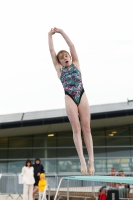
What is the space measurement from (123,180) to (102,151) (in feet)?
55.7

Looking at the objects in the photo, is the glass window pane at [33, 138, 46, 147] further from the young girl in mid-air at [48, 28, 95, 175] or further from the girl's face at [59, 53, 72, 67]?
the girl's face at [59, 53, 72, 67]

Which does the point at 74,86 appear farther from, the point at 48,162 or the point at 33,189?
the point at 48,162

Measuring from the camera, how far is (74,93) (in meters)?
6.38

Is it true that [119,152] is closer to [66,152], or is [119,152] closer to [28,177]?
[66,152]

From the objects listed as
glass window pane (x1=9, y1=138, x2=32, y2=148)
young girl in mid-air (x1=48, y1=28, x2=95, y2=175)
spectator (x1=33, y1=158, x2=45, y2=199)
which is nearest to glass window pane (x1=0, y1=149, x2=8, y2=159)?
glass window pane (x1=9, y1=138, x2=32, y2=148)

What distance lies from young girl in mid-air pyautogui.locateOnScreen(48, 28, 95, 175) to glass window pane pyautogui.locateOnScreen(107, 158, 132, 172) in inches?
603

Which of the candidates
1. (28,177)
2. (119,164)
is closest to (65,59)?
(28,177)

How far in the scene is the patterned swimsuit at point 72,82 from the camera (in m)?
6.39

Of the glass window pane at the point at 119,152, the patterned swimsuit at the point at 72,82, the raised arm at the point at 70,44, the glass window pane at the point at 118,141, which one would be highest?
the raised arm at the point at 70,44

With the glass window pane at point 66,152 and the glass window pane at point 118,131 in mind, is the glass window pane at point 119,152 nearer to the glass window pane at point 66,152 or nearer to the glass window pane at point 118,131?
the glass window pane at point 118,131

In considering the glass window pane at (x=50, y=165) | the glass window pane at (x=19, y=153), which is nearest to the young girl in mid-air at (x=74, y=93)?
the glass window pane at (x=50, y=165)

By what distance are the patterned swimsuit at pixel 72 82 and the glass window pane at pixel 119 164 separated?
1553 centimetres

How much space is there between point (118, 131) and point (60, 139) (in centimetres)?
363

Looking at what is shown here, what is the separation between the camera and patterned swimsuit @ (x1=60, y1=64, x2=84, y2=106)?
21.0 feet
